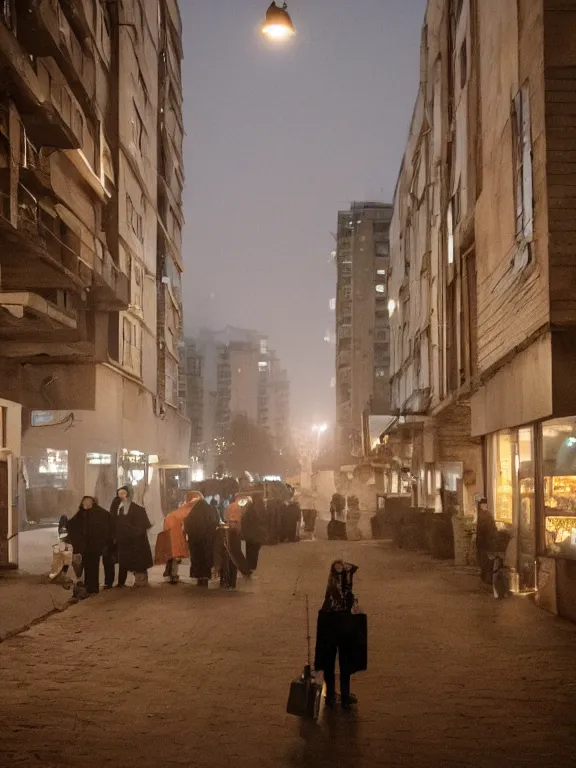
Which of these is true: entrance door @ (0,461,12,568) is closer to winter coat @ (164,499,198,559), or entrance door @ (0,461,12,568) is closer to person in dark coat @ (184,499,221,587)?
winter coat @ (164,499,198,559)

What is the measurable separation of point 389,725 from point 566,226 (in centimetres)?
825

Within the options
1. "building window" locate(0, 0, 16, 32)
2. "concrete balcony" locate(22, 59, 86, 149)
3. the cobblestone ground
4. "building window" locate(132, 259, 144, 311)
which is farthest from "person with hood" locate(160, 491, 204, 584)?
"building window" locate(132, 259, 144, 311)

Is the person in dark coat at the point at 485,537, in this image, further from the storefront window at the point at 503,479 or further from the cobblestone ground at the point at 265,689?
the cobblestone ground at the point at 265,689

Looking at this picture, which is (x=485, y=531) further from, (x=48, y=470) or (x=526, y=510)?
(x=48, y=470)

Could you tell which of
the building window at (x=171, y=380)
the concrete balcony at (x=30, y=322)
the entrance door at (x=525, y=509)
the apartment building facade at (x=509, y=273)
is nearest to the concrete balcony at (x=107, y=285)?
the concrete balcony at (x=30, y=322)

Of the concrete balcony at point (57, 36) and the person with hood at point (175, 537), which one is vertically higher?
the concrete balcony at point (57, 36)

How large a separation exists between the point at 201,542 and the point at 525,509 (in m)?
6.05

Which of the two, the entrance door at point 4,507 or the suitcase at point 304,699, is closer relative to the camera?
the suitcase at point 304,699

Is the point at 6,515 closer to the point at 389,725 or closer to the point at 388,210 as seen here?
the point at 389,725

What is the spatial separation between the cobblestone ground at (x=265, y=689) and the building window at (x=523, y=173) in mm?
5877

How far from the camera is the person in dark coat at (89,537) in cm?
1475

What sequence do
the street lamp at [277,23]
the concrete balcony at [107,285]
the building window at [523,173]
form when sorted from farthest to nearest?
the concrete balcony at [107,285] → the street lamp at [277,23] → the building window at [523,173]

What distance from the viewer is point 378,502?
36938mm

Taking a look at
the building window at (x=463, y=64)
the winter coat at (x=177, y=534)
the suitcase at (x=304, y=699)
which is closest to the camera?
the suitcase at (x=304, y=699)
